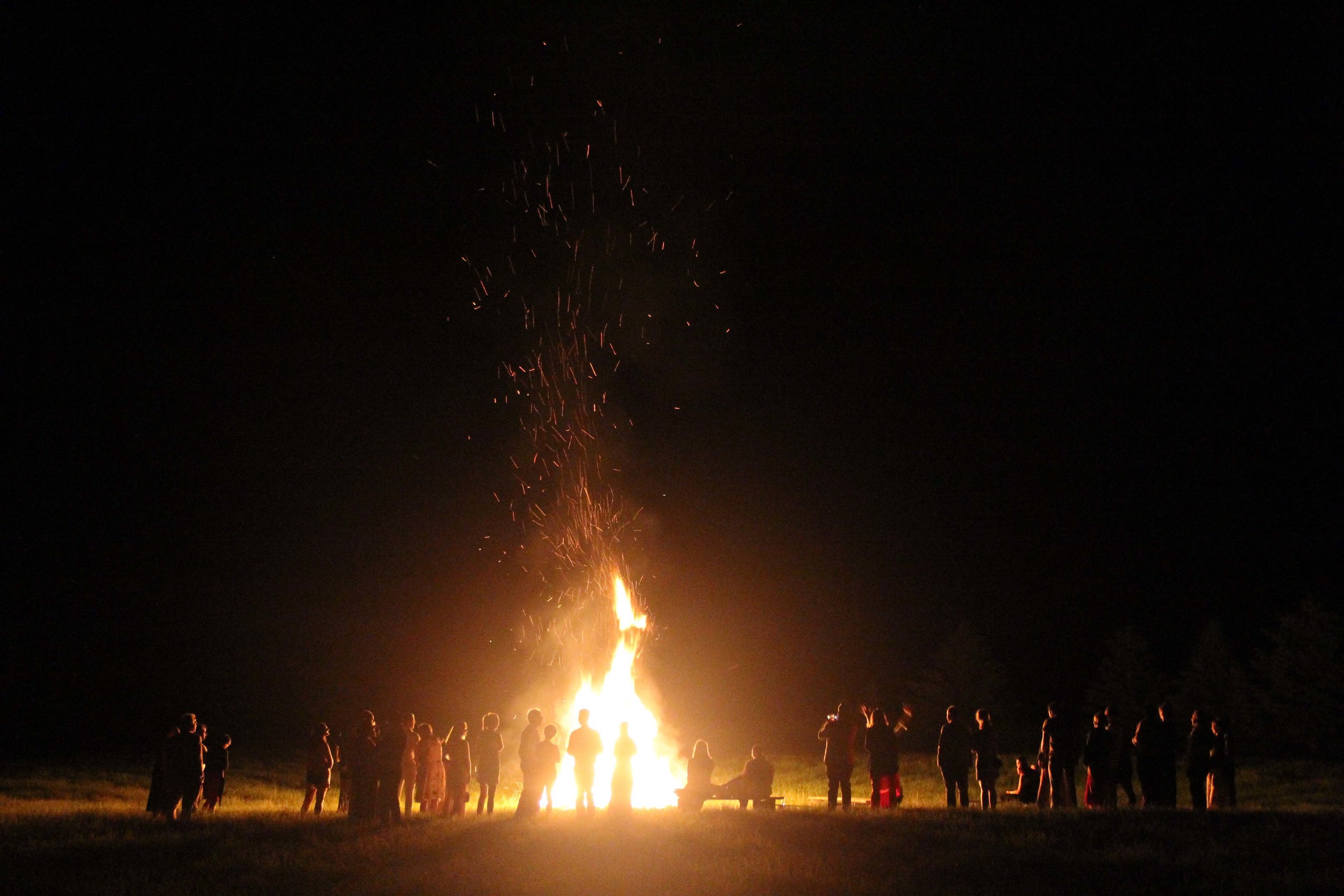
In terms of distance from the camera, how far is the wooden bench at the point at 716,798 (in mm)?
18469

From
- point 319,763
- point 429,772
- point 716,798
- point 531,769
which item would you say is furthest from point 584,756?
point 319,763

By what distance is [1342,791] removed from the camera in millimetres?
28672

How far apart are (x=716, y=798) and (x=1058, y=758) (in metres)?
5.56

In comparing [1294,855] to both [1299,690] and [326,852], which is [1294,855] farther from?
[1299,690]

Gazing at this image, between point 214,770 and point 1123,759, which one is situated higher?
point 1123,759

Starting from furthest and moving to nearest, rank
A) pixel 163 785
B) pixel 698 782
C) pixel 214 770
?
A: pixel 698 782, pixel 214 770, pixel 163 785

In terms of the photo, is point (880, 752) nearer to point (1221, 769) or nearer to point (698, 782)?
point (698, 782)

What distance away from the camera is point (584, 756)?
16.6 metres

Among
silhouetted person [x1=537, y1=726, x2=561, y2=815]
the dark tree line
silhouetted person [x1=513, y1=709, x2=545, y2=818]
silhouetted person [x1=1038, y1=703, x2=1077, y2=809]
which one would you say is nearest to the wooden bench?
silhouetted person [x1=537, y1=726, x2=561, y2=815]

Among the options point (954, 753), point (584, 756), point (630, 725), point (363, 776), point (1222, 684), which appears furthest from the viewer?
point (1222, 684)

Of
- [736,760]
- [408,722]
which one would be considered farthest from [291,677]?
[408,722]

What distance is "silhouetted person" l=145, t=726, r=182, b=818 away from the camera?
17.1m

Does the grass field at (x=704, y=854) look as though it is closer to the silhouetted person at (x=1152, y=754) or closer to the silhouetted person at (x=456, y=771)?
the silhouetted person at (x=1152, y=754)

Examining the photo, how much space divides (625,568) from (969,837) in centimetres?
1526
